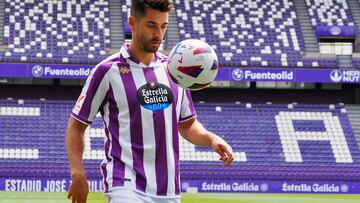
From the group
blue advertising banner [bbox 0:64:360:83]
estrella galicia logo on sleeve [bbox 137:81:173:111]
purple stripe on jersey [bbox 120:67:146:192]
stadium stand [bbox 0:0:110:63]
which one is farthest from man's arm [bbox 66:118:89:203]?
stadium stand [bbox 0:0:110:63]

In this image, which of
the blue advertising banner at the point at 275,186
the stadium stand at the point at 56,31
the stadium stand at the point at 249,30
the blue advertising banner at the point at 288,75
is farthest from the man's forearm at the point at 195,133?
the stadium stand at the point at 249,30

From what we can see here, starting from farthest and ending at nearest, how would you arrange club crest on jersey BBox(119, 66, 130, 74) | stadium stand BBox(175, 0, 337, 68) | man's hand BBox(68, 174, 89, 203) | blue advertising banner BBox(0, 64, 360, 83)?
stadium stand BBox(175, 0, 337, 68) < blue advertising banner BBox(0, 64, 360, 83) < club crest on jersey BBox(119, 66, 130, 74) < man's hand BBox(68, 174, 89, 203)

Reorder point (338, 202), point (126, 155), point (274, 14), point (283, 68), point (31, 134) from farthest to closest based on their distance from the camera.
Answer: point (274, 14)
point (283, 68)
point (31, 134)
point (338, 202)
point (126, 155)

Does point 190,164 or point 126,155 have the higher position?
point 126,155

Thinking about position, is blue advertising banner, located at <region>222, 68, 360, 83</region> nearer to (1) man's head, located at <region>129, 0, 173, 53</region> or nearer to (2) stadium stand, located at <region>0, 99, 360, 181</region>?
(2) stadium stand, located at <region>0, 99, 360, 181</region>

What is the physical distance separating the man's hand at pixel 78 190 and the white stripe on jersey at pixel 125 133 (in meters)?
0.29

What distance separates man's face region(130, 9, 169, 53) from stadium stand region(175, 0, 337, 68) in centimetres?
2851

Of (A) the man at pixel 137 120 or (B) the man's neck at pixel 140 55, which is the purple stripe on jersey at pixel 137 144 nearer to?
(A) the man at pixel 137 120

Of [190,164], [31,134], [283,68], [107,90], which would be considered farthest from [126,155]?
[283,68]

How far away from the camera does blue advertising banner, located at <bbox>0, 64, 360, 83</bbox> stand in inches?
1254

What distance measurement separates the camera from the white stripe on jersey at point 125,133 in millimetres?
4590

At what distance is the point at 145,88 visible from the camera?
470 centimetres

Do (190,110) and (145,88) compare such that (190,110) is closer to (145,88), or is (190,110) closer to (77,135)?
(145,88)

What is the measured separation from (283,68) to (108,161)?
28843 millimetres
